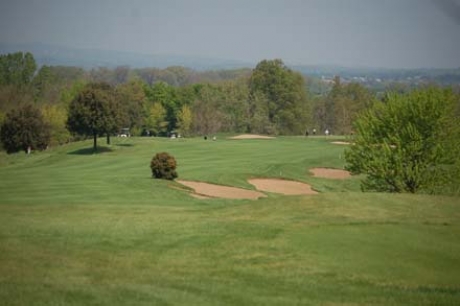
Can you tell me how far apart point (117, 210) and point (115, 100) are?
4160cm

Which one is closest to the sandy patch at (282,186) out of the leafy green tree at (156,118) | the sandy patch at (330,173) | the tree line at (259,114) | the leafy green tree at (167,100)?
the tree line at (259,114)

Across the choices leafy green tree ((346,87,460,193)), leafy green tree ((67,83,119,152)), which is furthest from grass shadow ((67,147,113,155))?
leafy green tree ((346,87,460,193))

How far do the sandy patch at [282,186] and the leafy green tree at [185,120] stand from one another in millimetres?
72450

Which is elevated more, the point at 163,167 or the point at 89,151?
the point at 163,167

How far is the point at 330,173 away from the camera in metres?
48.5

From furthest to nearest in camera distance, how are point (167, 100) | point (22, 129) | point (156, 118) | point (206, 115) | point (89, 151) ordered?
point (167, 100) < point (156, 118) < point (206, 115) < point (22, 129) < point (89, 151)

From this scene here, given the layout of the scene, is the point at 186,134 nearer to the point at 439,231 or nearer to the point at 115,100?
the point at 115,100

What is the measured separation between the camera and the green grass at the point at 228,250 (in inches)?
483

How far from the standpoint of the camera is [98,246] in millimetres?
17172

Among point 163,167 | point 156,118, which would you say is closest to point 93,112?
point 163,167

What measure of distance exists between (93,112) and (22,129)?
511 inches

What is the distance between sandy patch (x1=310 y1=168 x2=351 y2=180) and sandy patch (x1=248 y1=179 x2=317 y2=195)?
4.69 m

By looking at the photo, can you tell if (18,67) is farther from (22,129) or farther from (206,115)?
(22,129)

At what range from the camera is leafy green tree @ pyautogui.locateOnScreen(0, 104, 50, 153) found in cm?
7000
